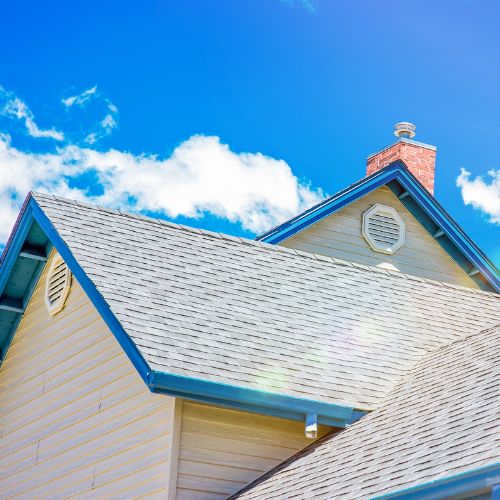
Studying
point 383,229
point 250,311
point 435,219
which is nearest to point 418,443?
point 250,311

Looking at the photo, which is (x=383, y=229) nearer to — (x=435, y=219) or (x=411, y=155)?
(x=435, y=219)

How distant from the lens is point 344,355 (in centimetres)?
1386

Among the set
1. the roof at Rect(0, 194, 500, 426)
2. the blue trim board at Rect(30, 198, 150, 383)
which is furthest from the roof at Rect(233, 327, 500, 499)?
the blue trim board at Rect(30, 198, 150, 383)

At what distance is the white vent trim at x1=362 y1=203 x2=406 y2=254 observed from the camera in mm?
20938

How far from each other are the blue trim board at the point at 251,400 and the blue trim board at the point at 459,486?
332 cm

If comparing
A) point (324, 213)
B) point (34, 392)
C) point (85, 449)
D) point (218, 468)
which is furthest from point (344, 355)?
point (324, 213)

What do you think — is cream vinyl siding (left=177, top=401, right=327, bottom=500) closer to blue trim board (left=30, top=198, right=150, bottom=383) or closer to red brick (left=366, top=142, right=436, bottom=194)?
blue trim board (left=30, top=198, right=150, bottom=383)

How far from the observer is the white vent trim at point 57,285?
50.5 ft

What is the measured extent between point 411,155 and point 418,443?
13.5m

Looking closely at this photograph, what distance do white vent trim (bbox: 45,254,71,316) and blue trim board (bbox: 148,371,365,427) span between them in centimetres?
426

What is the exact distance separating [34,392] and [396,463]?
23.7ft

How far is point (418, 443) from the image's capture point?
1012 cm

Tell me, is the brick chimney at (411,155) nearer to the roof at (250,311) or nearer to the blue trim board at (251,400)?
the roof at (250,311)

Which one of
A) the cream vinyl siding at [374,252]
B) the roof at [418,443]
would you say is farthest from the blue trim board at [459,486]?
the cream vinyl siding at [374,252]
